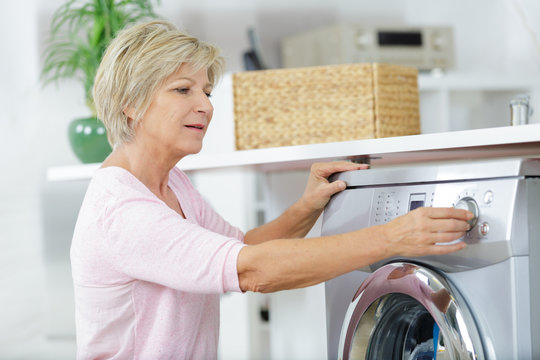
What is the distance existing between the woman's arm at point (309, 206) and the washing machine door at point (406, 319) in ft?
0.69

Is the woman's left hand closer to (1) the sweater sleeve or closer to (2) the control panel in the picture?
(2) the control panel

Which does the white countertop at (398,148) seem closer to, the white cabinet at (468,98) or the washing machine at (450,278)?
the washing machine at (450,278)

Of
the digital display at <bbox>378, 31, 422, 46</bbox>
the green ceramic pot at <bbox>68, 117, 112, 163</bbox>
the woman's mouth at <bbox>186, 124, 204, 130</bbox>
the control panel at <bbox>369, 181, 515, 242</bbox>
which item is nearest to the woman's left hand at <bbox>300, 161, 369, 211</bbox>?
the control panel at <bbox>369, 181, 515, 242</bbox>

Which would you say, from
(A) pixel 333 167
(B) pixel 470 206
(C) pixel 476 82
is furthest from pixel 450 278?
(C) pixel 476 82

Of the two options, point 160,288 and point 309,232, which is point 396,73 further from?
point 160,288

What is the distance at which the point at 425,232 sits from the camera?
1132 millimetres

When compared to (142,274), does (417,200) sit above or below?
above

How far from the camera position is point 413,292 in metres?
1.28

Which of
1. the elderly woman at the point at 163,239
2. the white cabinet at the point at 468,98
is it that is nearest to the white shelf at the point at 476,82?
the white cabinet at the point at 468,98

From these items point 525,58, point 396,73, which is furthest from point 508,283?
point 525,58

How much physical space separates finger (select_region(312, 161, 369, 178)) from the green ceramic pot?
0.88m

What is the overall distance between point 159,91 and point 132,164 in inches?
6.2

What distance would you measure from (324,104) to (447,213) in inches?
25.0

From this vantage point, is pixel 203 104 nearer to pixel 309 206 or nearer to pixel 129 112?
pixel 129 112
